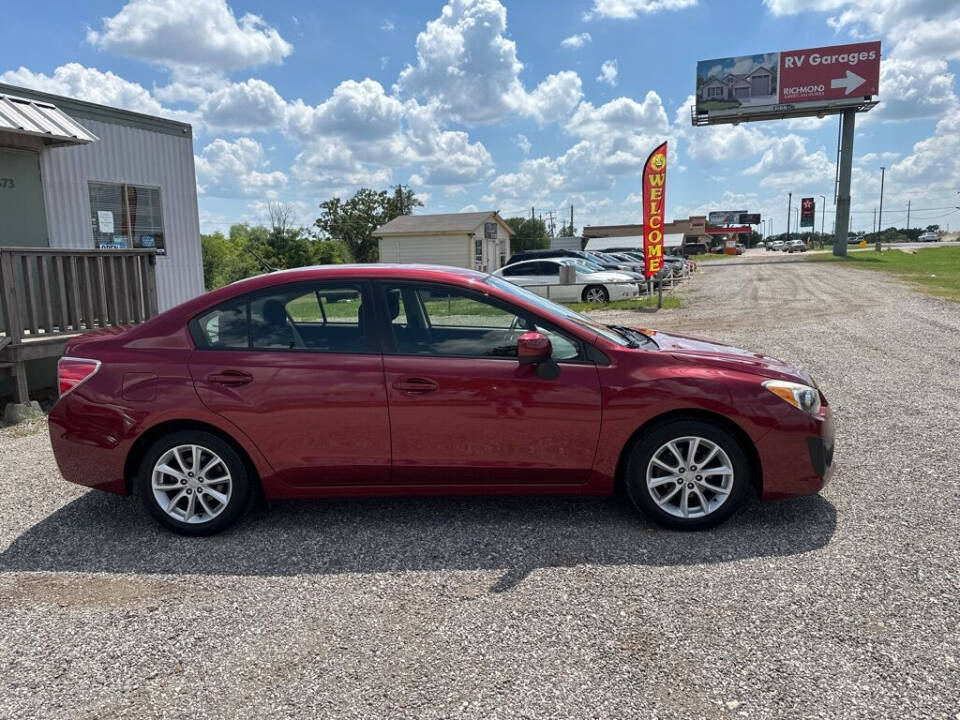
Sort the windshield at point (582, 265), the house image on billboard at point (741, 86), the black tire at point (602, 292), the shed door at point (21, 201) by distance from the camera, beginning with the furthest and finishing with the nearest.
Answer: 1. the house image on billboard at point (741, 86)
2. the windshield at point (582, 265)
3. the black tire at point (602, 292)
4. the shed door at point (21, 201)

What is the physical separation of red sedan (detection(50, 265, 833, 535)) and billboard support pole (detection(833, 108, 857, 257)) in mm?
52132

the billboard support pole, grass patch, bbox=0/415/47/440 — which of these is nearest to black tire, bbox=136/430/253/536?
grass patch, bbox=0/415/47/440

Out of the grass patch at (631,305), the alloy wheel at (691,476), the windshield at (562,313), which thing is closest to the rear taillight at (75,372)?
the windshield at (562,313)

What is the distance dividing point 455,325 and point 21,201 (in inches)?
301

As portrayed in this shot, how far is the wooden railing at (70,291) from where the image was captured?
23.7ft

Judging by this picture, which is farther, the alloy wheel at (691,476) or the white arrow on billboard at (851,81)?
the white arrow on billboard at (851,81)

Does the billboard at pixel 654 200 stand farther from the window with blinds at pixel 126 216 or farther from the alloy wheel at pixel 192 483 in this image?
the alloy wheel at pixel 192 483

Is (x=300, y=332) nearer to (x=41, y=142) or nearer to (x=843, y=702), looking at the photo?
(x=843, y=702)

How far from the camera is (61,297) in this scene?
7.78 meters

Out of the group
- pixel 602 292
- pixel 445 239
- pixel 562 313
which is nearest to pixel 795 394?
pixel 562 313

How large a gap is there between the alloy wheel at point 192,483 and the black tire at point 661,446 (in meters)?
2.39

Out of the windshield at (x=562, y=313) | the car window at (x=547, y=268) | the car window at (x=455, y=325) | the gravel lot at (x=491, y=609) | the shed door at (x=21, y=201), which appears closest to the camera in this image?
the gravel lot at (x=491, y=609)

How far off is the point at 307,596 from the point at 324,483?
837 mm

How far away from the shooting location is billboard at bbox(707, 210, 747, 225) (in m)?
114
